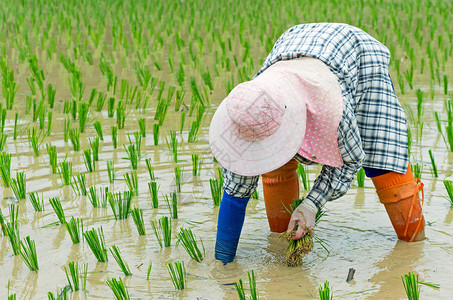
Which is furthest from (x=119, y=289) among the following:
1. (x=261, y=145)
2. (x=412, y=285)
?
(x=412, y=285)

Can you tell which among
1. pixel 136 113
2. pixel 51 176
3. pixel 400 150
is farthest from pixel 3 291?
pixel 136 113

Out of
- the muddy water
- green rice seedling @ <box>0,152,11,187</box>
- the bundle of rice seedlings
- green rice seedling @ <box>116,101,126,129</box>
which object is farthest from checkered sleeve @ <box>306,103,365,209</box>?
green rice seedling @ <box>116,101,126,129</box>

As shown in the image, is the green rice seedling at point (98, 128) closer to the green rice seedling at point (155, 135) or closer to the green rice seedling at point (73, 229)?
the green rice seedling at point (155, 135)

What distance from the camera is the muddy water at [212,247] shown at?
2598 millimetres

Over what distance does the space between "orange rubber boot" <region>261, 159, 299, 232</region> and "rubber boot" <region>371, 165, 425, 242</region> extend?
1.17ft

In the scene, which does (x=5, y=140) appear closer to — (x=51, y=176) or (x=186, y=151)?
(x=51, y=176)

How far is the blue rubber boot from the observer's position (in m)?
2.61

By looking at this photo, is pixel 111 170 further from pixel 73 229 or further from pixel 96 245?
pixel 96 245

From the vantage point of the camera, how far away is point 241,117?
7.30 feet

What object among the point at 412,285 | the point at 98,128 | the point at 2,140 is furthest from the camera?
the point at 98,128

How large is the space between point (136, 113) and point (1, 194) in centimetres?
176

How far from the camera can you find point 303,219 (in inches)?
102

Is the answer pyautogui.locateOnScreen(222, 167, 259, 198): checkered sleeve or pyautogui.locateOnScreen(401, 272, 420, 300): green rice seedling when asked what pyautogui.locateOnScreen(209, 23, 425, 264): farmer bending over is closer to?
pyautogui.locateOnScreen(222, 167, 259, 198): checkered sleeve

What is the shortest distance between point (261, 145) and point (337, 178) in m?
0.40
